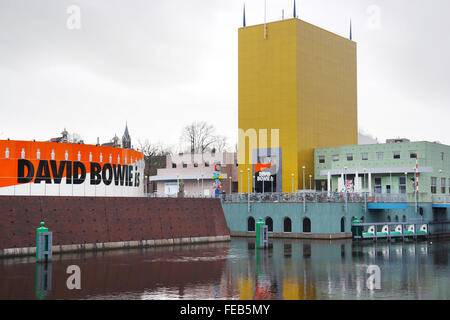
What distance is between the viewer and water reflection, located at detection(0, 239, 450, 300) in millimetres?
25875

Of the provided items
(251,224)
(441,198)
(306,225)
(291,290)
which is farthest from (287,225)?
(291,290)

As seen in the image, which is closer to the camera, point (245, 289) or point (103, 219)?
A: point (245, 289)

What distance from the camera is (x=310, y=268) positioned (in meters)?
35.3

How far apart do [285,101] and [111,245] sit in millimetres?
39488

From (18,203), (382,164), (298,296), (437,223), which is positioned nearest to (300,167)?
(382,164)

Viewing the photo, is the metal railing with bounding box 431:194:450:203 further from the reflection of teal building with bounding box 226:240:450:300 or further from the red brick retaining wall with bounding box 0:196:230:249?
the red brick retaining wall with bounding box 0:196:230:249

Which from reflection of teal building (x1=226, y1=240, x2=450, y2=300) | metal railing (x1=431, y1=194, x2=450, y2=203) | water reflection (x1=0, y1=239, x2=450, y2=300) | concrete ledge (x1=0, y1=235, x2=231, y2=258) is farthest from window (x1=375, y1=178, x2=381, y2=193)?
water reflection (x1=0, y1=239, x2=450, y2=300)

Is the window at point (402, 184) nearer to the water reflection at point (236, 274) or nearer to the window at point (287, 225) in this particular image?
the window at point (287, 225)

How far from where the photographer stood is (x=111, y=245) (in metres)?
48.2

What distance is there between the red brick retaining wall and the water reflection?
9.93 ft

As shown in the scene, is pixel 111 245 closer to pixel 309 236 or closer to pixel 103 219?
pixel 103 219

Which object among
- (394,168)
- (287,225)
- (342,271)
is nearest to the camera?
(342,271)

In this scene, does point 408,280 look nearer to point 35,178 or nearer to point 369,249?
point 369,249
